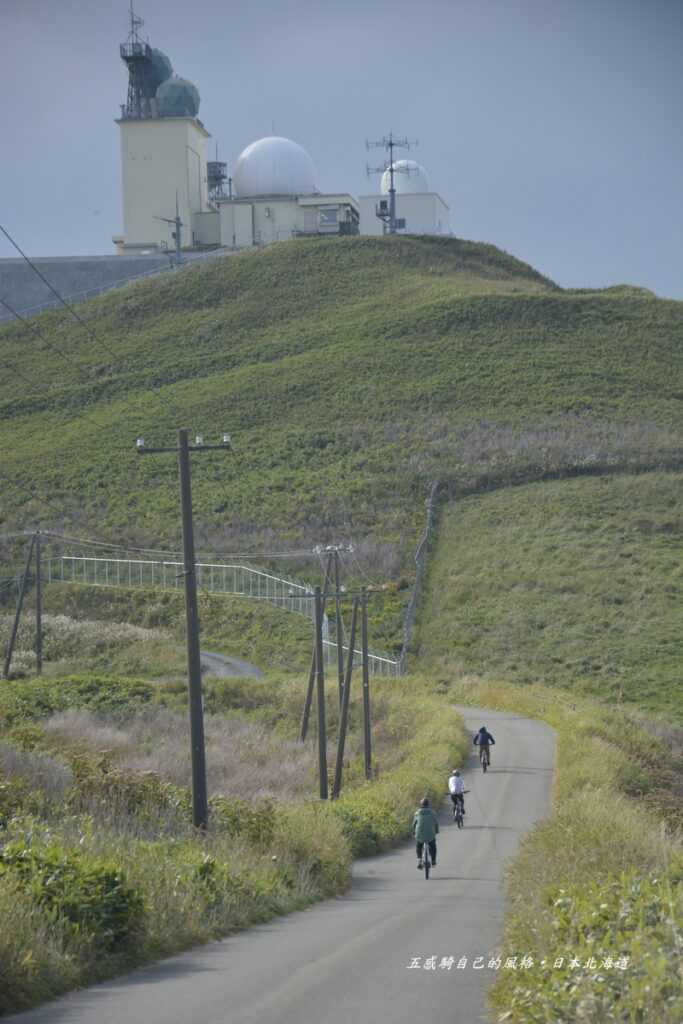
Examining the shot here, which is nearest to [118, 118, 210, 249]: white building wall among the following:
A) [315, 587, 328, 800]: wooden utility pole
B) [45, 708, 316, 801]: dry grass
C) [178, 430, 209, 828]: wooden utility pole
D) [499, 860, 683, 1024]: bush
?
[45, 708, 316, 801]: dry grass

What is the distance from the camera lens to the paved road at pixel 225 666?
4659 cm

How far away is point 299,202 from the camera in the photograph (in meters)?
108

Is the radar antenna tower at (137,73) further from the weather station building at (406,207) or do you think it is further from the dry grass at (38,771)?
the dry grass at (38,771)

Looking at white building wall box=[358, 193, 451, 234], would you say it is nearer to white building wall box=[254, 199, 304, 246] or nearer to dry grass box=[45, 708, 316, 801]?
white building wall box=[254, 199, 304, 246]

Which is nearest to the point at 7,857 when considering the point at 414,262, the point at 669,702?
the point at 669,702

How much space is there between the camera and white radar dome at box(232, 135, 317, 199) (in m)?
103

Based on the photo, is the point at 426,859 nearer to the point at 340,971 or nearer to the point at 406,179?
the point at 340,971

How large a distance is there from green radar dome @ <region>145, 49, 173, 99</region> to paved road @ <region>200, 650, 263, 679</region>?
2596 inches

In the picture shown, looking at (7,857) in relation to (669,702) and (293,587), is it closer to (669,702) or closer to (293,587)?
(669,702)

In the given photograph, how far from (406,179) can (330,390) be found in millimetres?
33472

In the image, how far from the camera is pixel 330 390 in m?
83.9

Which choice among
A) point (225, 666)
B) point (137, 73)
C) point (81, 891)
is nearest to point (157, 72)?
point (137, 73)

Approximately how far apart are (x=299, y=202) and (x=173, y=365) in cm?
2208

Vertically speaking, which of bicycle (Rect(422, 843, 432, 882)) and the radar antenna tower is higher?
the radar antenna tower
